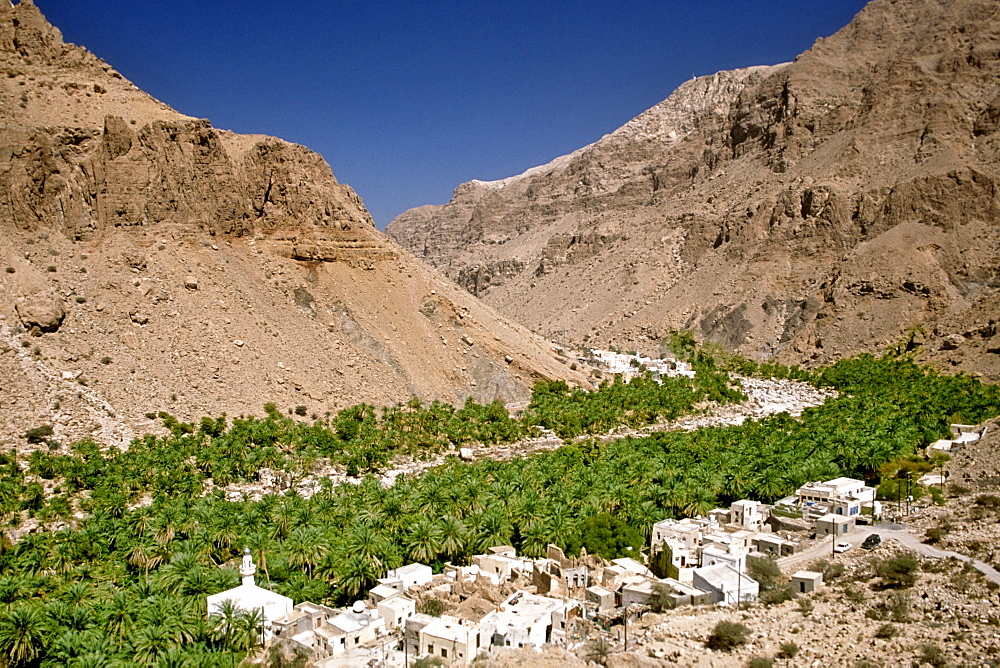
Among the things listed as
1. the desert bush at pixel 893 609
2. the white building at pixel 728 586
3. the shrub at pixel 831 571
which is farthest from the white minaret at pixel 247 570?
the shrub at pixel 831 571

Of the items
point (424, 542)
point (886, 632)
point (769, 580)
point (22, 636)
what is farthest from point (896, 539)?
point (22, 636)

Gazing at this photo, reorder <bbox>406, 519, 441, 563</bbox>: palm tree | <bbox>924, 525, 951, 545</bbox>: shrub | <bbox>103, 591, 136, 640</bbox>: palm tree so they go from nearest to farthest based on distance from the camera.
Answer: <bbox>103, 591, 136, 640</bbox>: palm tree → <bbox>406, 519, 441, 563</bbox>: palm tree → <bbox>924, 525, 951, 545</bbox>: shrub

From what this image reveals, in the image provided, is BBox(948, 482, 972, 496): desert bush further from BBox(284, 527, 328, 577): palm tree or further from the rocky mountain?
the rocky mountain

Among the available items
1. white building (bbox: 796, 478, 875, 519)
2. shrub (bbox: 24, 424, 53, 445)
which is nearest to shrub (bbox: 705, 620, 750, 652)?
white building (bbox: 796, 478, 875, 519)

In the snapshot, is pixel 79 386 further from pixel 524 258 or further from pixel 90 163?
pixel 524 258

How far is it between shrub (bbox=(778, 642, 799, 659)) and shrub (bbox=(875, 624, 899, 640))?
217 cm

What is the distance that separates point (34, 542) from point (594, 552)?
16491 mm

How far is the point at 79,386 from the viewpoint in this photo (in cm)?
3903

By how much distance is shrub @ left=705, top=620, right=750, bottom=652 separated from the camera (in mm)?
19781

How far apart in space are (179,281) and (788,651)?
38303 mm

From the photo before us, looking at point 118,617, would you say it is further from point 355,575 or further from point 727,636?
point 727,636

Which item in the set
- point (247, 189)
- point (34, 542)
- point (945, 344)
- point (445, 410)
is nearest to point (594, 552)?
point (34, 542)

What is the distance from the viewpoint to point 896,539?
27.8m

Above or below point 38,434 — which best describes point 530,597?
below
